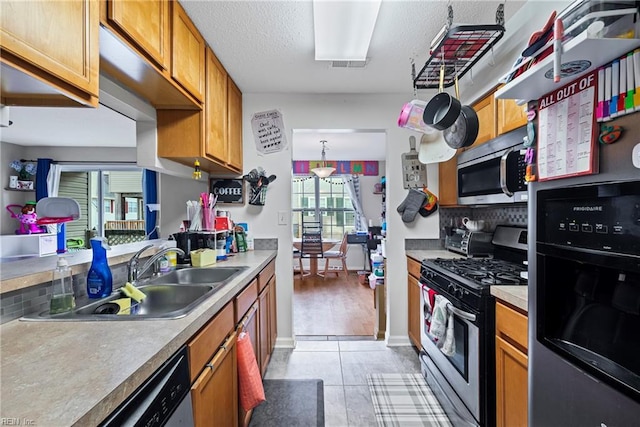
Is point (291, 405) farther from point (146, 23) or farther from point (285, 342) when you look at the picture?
point (146, 23)

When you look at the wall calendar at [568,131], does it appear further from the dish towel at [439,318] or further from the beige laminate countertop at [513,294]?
the dish towel at [439,318]

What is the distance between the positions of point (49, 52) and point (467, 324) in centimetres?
193

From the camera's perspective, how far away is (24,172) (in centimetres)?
255

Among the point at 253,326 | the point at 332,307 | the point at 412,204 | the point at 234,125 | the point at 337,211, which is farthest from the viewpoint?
the point at 337,211

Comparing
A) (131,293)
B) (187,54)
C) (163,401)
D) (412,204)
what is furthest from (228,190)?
(163,401)

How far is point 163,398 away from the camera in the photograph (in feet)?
2.44

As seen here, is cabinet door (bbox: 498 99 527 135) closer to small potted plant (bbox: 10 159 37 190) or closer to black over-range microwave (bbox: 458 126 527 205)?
black over-range microwave (bbox: 458 126 527 205)

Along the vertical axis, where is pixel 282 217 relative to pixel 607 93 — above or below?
below

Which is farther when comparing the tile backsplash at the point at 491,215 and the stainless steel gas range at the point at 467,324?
the tile backsplash at the point at 491,215

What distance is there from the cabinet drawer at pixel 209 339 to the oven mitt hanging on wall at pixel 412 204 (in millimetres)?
1812

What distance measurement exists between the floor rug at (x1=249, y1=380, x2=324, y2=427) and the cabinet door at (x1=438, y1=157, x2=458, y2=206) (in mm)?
1768

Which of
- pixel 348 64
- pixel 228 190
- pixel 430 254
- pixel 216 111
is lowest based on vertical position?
pixel 430 254

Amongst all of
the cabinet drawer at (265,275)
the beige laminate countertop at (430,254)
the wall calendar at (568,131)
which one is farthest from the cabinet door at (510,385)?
the cabinet drawer at (265,275)

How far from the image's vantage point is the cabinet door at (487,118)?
193 cm
